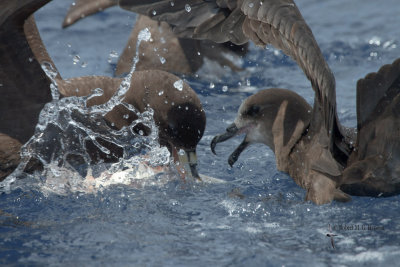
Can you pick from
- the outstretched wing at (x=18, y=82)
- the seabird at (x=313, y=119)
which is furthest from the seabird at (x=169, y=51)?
the outstretched wing at (x=18, y=82)

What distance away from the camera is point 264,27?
4.45 metres

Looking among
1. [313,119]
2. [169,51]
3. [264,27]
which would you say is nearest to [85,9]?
[169,51]

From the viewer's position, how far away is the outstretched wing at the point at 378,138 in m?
4.02

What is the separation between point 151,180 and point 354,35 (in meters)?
4.28

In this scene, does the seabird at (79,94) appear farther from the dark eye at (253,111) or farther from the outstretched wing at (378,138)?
the outstretched wing at (378,138)

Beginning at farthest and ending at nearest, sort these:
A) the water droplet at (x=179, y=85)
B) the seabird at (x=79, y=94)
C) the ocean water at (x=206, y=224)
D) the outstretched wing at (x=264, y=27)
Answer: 1. the water droplet at (x=179, y=85)
2. the seabird at (x=79, y=94)
3. the outstretched wing at (x=264, y=27)
4. the ocean water at (x=206, y=224)

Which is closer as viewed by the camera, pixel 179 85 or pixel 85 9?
pixel 179 85

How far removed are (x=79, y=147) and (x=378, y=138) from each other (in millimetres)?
2097

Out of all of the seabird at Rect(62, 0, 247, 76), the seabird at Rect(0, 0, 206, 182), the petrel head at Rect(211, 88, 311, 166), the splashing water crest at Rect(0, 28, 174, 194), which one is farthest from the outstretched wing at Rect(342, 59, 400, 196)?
the seabird at Rect(62, 0, 247, 76)

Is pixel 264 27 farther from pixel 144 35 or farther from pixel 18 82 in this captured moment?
pixel 144 35

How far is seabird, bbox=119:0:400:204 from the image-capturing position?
4.00m

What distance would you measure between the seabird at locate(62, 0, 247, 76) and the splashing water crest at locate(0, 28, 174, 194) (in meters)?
2.01

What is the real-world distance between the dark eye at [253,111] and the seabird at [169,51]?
75.9 inches

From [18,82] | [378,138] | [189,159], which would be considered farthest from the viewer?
[189,159]
